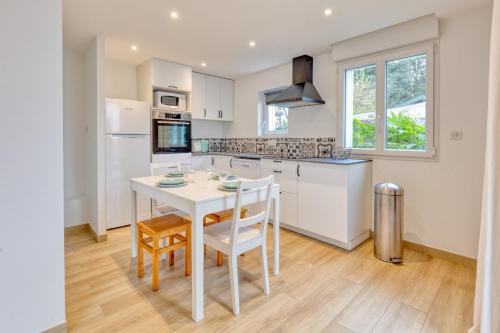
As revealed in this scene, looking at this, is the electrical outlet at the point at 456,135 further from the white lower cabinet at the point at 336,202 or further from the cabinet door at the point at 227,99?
the cabinet door at the point at 227,99

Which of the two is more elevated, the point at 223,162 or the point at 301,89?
the point at 301,89

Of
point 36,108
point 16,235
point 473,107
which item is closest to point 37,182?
point 16,235

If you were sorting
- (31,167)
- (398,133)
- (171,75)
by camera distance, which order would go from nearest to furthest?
(31,167), (398,133), (171,75)

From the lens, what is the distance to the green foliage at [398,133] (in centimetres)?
273

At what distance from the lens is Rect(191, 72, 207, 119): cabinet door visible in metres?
4.35

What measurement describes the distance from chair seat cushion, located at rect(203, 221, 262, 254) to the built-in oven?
6.89 ft

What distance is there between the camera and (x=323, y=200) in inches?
114

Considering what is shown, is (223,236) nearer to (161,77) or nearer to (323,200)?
(323,200)

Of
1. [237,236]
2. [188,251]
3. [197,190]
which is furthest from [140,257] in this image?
[237,236]

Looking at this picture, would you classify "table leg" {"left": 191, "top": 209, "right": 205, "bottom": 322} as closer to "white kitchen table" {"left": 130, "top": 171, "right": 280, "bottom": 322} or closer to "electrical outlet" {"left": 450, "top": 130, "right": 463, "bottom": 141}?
"white kitchen table" {"left": 130, "top": 171, "right": 280, "bottom": 322}

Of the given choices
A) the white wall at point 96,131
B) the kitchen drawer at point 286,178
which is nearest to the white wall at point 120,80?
the white wall at point 96,131

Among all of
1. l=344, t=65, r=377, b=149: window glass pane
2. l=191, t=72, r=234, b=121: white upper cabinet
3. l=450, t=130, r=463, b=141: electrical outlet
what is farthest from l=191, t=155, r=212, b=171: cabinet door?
l=450, t=130, r=463, b=141: electrical outlet

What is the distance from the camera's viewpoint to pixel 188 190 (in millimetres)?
1938

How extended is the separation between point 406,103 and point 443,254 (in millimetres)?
1603
